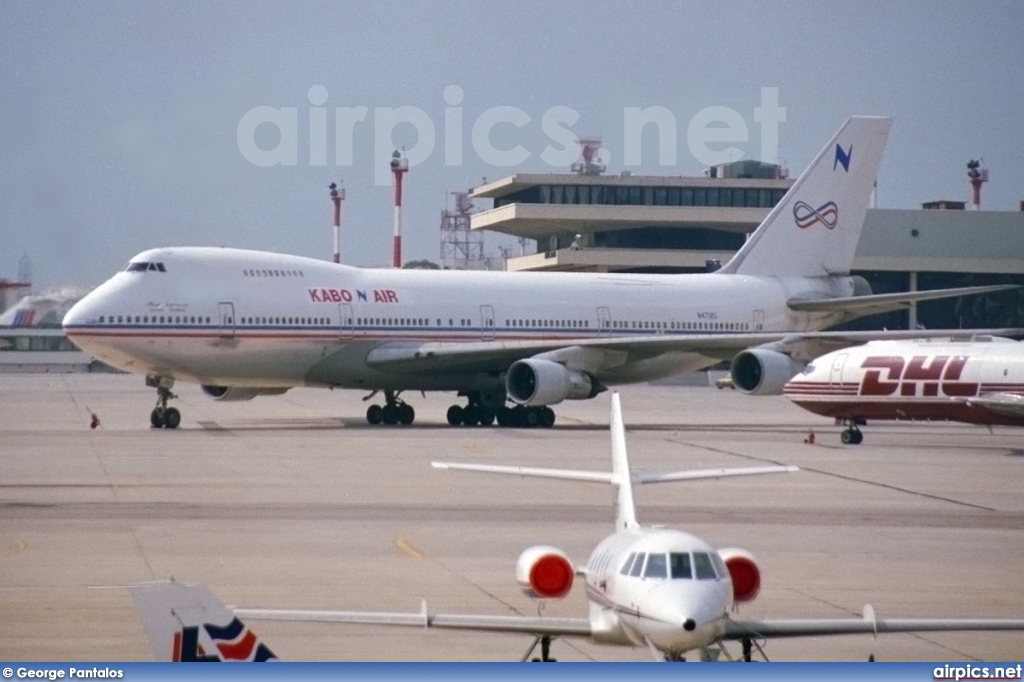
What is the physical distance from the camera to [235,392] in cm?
4531

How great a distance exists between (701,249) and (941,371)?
62853 mm

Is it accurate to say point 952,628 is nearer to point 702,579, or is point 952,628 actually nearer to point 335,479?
point 702,579

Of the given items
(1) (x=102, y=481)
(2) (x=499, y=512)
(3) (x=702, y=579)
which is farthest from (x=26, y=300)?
(3) (x=702, y=579)

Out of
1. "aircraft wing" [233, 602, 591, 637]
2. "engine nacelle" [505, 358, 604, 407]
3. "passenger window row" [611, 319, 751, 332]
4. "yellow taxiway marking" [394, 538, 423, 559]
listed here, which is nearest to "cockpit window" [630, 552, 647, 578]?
"aircraft wing" [233, 602, 591, 637]

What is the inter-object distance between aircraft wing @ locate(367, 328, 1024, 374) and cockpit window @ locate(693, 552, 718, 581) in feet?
101

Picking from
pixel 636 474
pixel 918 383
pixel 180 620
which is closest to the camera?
pixel 180 620

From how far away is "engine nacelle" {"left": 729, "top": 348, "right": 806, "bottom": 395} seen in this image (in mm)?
42009

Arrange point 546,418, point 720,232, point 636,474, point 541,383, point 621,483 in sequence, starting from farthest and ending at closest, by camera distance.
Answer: point 720,232
point 546,418
point 541,383
point 636,474
point 621,483

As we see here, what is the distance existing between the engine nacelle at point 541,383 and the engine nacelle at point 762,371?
394 cm

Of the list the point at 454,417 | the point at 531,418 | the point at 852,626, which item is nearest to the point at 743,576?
the point at 852,626

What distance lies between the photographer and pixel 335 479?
29484mm

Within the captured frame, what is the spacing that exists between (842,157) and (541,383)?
16237 millimetres

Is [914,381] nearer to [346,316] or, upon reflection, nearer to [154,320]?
[346,316]

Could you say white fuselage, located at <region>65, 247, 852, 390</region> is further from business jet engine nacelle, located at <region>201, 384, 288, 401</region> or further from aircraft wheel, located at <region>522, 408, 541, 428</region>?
aircraft wheel, located at <region>522, 408, 541, 428</region>
